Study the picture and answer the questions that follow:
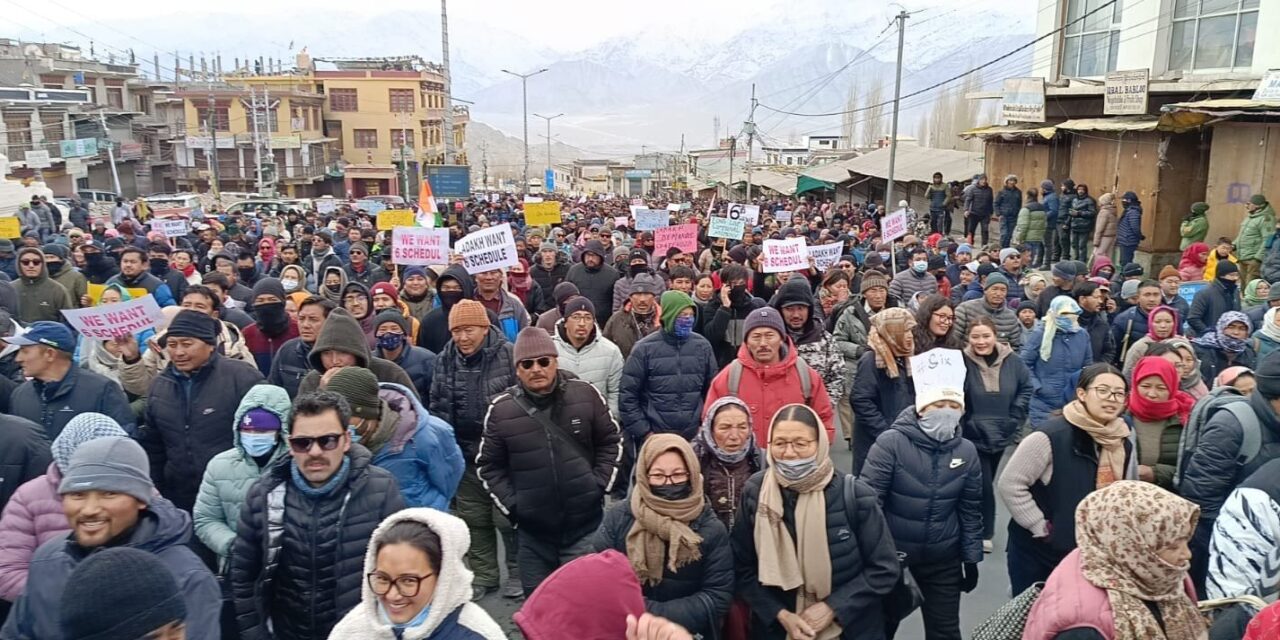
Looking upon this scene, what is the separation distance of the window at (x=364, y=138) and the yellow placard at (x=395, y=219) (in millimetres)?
58267

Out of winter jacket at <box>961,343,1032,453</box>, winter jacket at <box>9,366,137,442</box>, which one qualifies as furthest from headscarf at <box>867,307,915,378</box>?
winter jacket at <box>9,366,137,442</box>

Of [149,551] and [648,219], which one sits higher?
[648,219]

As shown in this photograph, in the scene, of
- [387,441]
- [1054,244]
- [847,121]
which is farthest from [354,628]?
[847,121]

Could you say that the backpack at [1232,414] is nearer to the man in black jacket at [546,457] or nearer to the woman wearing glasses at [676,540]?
the woman wearing glasses at [676,540]

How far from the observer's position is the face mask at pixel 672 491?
3.82m

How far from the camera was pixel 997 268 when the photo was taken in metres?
11.0

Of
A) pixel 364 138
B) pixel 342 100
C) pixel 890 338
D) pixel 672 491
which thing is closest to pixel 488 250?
pixel 890 338

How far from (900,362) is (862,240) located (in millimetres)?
12544

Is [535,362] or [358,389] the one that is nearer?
[358,389]

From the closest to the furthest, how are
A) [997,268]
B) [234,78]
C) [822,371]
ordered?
[822,371] < [997,268] < [234,78]

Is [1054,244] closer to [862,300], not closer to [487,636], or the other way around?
[862,300]

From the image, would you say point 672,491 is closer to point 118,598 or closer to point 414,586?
point 414,586

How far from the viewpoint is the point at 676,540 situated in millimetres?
3814

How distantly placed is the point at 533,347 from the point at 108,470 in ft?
6.88
